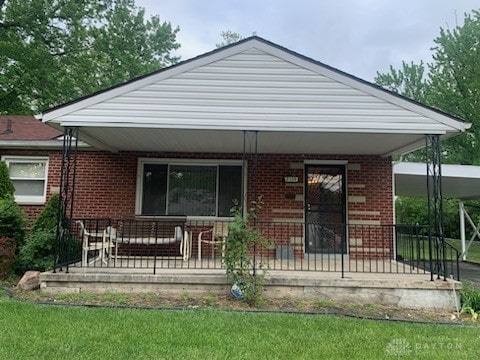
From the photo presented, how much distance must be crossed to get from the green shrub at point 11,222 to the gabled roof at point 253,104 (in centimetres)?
256

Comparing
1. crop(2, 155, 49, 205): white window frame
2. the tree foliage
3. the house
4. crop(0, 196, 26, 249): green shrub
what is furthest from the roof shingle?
the tree foliage

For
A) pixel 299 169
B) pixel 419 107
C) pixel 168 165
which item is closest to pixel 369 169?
pixel 299 169

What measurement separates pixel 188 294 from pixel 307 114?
3.71 m

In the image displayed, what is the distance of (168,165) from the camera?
29.9ft

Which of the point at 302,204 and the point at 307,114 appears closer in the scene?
the point at 307,114

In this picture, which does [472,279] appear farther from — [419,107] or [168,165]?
[168,165]

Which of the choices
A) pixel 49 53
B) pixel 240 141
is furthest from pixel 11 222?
pixel 49 53

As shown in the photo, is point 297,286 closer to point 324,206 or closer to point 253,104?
point 253,104

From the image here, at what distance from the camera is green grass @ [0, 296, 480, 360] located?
365 cm

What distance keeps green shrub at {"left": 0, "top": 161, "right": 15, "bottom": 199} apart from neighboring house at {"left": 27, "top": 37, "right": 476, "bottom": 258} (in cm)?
91

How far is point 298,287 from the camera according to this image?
599 centimetres

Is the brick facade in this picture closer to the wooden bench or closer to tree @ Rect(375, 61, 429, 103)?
the wooden bench

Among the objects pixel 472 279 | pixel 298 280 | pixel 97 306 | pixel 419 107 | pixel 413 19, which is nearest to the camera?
pixel 97 306

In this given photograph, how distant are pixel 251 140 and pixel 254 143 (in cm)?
28
